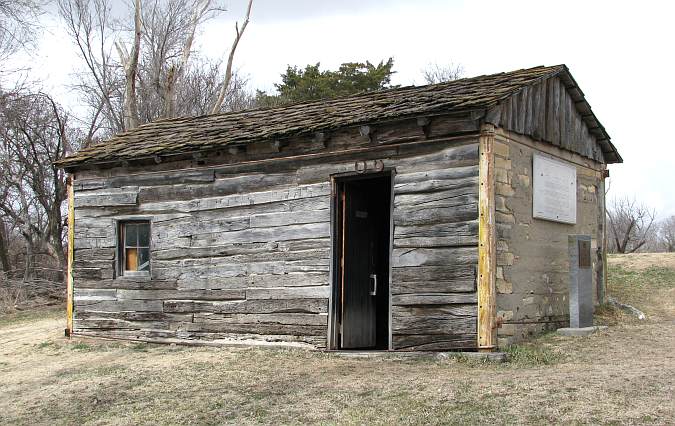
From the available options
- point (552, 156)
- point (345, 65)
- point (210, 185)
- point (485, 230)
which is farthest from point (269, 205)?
point (345, 65)

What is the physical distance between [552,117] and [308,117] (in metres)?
3.67

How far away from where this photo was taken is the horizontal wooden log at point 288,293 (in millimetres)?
10742

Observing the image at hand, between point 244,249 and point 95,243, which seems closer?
point 244,249

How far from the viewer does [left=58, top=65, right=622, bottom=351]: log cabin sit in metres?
9.48

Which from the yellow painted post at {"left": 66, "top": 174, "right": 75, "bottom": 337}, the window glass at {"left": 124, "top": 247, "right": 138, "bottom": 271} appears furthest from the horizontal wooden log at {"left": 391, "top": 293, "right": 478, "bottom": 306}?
the yellow painted post at {"left": 66, "top": 174, "right": 75, "bottom": 337}

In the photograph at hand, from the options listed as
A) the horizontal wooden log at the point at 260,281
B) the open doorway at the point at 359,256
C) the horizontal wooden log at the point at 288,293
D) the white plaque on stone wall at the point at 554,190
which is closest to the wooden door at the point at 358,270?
the open doorway at the point at 359,256

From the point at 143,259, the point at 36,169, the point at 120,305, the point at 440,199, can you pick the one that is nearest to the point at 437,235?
the point at 440,199

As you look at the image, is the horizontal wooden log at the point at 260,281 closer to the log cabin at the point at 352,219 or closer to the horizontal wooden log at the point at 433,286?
the log cabin at the point at 352,219

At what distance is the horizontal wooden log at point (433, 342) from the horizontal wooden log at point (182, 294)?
9.61 ft

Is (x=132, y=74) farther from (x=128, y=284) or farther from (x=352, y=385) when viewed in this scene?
(x=352, y=385)

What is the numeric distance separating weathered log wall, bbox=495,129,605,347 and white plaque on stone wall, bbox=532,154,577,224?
10cm

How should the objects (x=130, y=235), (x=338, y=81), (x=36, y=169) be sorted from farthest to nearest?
1. (x=338, y=81)
2. (x=36, y=169)
3. (x=130, y=235)

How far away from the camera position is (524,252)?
10.1 m

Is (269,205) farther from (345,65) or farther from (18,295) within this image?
(345,65)
